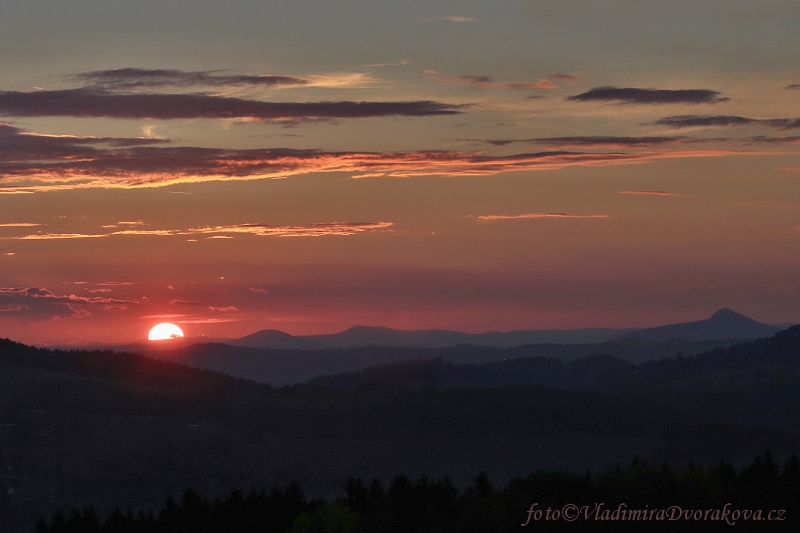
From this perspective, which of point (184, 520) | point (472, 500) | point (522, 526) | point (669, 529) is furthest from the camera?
point (184, 520)

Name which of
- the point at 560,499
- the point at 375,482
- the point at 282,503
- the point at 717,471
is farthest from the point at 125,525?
the point at 717,471

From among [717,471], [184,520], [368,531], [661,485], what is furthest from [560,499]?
[184,520]

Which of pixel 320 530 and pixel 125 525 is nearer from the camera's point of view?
pixel 320 530

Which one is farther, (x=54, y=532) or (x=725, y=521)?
(x=54, y=532)

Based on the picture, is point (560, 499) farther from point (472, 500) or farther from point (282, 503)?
point (282, 503)

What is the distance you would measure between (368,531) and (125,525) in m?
43.7

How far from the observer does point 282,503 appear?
17225 centimetres

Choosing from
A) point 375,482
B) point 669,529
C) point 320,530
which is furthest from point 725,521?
point 375,482

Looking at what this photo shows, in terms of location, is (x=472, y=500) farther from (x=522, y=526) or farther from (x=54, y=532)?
(x=54, y=532)

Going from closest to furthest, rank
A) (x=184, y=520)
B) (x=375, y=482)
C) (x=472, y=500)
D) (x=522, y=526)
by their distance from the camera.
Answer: (x=522, y=526)
(x=472, y=500)
(x=184, y=520)
(x=375, y=482)

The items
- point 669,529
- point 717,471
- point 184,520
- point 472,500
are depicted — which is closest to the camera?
point 669,529

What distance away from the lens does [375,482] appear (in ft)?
569

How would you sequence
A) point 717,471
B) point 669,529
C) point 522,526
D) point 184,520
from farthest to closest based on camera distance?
point 184,520, point 717,471, point 522,526, point 669,529

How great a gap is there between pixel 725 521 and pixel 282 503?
84.3 m
